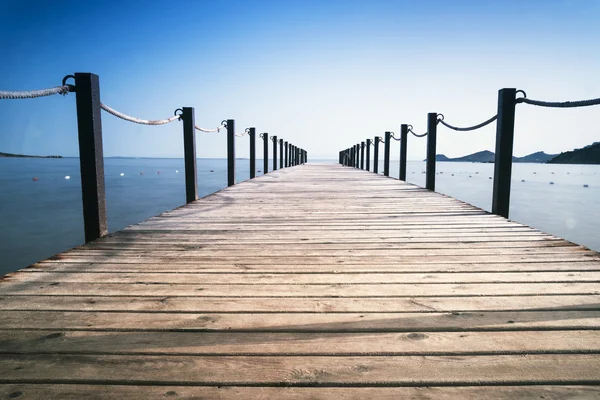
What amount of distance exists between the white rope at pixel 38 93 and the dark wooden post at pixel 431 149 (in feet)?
17.5

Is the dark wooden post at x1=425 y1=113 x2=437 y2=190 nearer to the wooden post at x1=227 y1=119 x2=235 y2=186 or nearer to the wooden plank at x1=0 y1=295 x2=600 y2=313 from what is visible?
the wooden post at x1=227 y1=119 x2=235 y2=186

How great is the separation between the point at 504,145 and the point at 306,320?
3.39 meters

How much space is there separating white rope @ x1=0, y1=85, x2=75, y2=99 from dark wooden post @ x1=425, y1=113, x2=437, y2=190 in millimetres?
5338

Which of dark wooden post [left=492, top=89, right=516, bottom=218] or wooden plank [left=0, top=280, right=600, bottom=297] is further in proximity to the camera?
dark wooden post [left=492, top=89, right=516, bottom=218]

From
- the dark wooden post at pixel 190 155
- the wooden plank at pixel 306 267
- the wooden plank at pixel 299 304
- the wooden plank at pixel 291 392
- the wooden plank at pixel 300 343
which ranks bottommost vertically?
the wooden plank at pixel 291 392

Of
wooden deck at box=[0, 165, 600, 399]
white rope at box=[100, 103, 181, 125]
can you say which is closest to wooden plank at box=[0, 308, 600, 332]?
wooden deck at box=[0, 165, 600, 399]

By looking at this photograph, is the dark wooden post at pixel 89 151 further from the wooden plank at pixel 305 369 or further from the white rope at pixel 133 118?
the wooden plank at pixel 305 369

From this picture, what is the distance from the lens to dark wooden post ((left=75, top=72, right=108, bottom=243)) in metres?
2.76

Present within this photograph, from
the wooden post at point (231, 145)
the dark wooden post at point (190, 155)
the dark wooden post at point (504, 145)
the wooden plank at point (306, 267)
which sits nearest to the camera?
the wooden plank at point (306, 267)

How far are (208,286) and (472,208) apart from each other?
3.23m

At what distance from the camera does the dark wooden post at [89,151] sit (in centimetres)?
276

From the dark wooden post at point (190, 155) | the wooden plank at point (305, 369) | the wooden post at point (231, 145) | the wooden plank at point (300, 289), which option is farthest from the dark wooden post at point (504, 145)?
the wooden post at point (231, 145)

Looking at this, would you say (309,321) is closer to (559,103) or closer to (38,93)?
(38,93)

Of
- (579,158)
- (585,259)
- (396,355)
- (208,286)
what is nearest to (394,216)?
(585,259)
